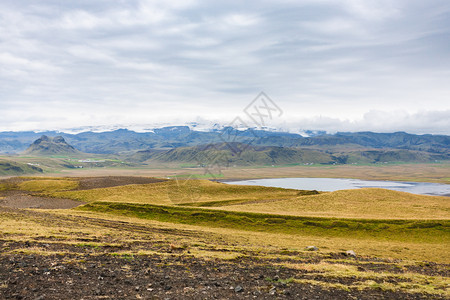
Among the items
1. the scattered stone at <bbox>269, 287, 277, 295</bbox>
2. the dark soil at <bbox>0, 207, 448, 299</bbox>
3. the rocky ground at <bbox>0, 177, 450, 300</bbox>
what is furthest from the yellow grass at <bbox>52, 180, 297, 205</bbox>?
the scattered stone at <bbox>269, 287, 277, 295</bbox>

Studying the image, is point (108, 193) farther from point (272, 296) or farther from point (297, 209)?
point (272, 296)

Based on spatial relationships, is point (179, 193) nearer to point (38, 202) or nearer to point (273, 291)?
point (38, 202)

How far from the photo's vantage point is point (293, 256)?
2519 centimetres

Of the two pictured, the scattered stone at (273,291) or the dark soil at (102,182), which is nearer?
the scattered stone at (273,291)

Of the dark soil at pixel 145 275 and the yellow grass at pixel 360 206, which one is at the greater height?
the dark soil at pixel 145 275

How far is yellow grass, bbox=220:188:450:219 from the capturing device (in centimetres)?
5472

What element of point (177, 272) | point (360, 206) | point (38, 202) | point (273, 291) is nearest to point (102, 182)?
point (38, 202)

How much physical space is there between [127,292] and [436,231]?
148 ft

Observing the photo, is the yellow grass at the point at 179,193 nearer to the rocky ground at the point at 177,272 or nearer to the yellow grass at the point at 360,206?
the yellow grass at the point at 360,206

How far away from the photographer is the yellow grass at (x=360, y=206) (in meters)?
54.7

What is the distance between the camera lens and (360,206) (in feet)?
202

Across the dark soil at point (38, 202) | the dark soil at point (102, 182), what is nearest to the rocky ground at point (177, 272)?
the dark soil at point (38, 202)

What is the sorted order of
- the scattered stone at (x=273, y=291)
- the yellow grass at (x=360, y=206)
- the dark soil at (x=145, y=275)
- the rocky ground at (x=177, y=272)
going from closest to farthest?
the dark soil at (x=145, y=275)
the rocky ground at (x=177, y=272)
the scattered stone at (x=273, y=291)
the yellow grass at (x=360, y=206)

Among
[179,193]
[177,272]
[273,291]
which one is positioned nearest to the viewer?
[273,291]
